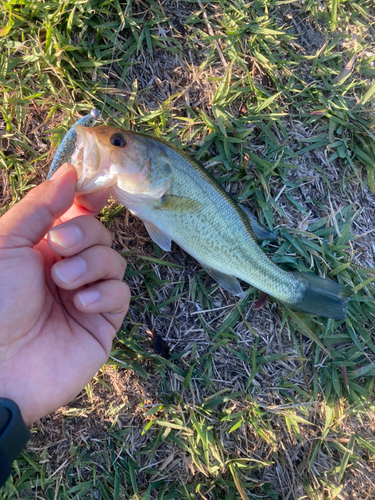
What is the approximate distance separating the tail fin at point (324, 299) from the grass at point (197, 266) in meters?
0.21

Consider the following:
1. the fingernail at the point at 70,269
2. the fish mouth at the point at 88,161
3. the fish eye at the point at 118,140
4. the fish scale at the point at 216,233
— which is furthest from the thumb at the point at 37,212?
the fish scale at the point at 216,233

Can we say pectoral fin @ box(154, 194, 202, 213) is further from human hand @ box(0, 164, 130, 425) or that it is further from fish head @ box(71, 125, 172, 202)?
human hand @ box(0, 164, 130, 425)

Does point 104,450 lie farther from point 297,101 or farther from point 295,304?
point 297,101

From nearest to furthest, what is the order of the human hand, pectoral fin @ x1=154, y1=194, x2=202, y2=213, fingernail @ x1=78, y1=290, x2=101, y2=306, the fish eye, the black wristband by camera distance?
the black wristband, the human hand, fingernail @ x1=78, y1=290, x2=101, y2=306, the fish eye, pectoral fin @ x1=154, y1=194, x2=202, y2=213

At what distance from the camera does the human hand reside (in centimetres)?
192

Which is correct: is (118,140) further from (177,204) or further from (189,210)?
(189,210)

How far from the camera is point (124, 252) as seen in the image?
9.75 feet

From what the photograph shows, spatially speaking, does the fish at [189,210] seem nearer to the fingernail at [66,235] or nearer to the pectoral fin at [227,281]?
the pectoral fin at [227,281]

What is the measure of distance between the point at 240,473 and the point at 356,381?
1.37 meters

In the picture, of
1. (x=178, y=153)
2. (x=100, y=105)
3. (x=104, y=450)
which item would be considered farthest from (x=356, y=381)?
(x=100, y=105)

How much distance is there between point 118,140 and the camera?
2.28 metres

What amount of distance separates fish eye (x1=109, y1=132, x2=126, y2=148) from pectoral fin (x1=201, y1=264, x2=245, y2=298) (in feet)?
3.95

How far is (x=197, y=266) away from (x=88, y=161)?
1.37m

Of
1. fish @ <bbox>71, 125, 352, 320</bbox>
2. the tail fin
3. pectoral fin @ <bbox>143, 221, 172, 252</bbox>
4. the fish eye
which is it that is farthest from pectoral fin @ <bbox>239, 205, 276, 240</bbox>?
the fish eye
